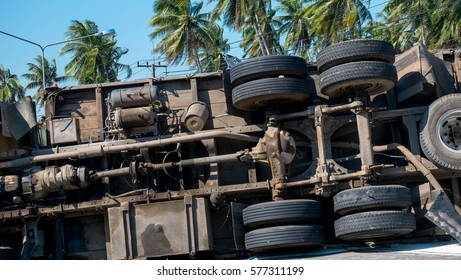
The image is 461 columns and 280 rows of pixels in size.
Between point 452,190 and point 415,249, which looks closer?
point 415,249

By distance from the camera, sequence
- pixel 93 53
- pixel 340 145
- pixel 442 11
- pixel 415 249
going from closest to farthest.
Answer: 1. pixel 415 249
2. pixel 340 145
3. pixel 442 11
4. pixel 93 53

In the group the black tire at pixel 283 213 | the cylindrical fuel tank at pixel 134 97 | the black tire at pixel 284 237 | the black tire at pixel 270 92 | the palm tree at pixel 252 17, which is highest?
the palm tree at pixel 252 17

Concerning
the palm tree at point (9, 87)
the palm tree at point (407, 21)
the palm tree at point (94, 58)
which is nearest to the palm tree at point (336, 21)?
the palm tree at point (407, 21)

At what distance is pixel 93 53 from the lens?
42.8m

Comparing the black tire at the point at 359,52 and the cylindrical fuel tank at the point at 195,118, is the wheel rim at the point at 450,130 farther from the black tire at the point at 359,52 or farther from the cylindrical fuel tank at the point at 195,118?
the cylindrical fuel tank at the point at 195,118

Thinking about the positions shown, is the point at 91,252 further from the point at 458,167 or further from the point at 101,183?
the point at 458,167

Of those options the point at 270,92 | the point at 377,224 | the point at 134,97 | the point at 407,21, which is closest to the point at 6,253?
the point at 134,97

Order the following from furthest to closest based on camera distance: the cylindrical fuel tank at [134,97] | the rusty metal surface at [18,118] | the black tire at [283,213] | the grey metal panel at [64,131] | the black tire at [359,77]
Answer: the grey metal panel at [64,131] < the rusty metal surface at [18,118] < the cylindrical fuel tank at [134,97] < the black tire at [359,77] < the black tire at [283,213]

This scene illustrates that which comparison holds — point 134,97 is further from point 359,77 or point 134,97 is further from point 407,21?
point 407,21

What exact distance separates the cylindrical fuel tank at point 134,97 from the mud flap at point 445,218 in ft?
13.5

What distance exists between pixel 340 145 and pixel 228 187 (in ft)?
5.55

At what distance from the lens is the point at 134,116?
10.1 m

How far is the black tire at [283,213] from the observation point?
919 cm

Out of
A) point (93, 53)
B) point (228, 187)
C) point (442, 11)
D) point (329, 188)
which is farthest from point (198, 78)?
point (93, 53)
